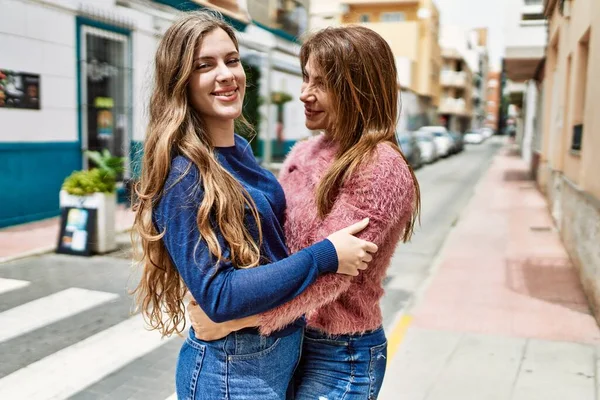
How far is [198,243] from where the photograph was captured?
1.40 m

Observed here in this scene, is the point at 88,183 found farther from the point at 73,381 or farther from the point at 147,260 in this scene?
the point at 147,260

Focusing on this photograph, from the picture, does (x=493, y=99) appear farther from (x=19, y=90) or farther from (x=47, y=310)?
(x=47, y=310)

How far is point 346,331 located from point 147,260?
58 centimetres

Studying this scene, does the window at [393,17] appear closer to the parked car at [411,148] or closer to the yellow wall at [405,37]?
the yellow wall at [405,37]

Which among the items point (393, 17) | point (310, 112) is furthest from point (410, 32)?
point (310, 112)

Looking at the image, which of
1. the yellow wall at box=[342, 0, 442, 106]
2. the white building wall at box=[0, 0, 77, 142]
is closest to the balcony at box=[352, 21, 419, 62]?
the yellow wall at box=[342, 0, 442, 106]

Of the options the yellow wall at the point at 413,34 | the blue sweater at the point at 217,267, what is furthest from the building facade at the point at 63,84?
the yellow wall at the point at 413,34

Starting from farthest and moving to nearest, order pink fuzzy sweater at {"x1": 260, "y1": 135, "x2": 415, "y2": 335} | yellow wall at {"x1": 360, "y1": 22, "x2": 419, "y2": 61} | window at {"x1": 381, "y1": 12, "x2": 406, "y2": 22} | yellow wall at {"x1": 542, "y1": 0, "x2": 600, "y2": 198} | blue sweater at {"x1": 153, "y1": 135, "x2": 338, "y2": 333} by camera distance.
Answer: window at {"x1": 381, "y1": 12, "x2": 406, "y2": 22}, yellow wall at {"x1": 360, "y1": 22, "x2": 419, "y2": 61}, yellow wall at {"x1": 542, "y1": 0, "x2": 600, "y2": 198}, pink fuzzy sweater at {"x1": 260, "y1": 135, "x2": 415, "y2": 335}, blue sweater at {"x1": 153, "y1": 135, "x2": 338, "y2": 333}

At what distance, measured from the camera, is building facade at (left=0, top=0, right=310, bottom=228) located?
912cm

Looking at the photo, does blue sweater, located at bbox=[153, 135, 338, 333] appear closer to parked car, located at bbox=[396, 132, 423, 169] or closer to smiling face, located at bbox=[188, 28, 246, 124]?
smiling face, located at bbox=[188, 28, 246, 124]

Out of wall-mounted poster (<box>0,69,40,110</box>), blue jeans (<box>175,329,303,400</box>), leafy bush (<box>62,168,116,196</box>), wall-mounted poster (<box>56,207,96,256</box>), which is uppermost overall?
wall-mounted poster (<box>0,69,40,110</box>)

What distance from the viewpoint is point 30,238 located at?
8.28 metres

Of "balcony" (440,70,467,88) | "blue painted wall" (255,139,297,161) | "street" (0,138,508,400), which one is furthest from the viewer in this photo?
"balcony" (440,70,467,88)

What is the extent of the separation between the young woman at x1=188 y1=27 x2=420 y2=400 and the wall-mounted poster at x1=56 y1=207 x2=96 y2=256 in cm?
613
